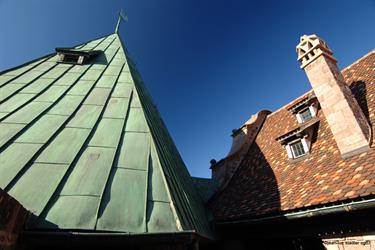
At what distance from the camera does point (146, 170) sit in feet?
11.3

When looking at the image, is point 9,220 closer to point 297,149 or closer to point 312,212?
point 312,212

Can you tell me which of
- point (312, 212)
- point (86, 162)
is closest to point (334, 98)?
point (312, 212)

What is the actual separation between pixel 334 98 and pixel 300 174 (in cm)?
238

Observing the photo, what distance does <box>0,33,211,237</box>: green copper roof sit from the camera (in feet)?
9.04

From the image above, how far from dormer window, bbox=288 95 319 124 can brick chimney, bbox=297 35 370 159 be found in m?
0.86

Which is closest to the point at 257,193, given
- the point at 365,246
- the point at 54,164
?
the point at 365,246

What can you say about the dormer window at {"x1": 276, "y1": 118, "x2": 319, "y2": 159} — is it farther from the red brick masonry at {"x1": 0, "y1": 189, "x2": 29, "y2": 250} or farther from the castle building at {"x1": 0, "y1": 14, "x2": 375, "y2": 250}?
the red brick masonry at {"x1": 0, "y1": 189, "x2": 29, "y2": 250}

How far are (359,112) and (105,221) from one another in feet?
22.4

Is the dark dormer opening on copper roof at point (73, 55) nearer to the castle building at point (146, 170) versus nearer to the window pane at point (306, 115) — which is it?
the castle building at point (146, 170)

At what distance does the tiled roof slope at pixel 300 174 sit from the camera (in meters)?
5.13

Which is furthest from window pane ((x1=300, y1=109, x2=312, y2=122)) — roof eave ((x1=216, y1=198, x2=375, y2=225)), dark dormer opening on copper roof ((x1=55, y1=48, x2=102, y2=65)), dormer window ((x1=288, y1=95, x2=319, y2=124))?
dark dormer opening on copper roof ((x1=55, y1=48, x2=102, y2=65))

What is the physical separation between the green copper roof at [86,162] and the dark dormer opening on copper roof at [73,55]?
2278 mm

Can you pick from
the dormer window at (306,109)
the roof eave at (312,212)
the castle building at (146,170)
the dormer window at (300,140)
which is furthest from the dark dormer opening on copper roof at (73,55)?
the dormer window at (306,109)

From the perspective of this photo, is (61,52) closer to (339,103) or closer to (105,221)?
(105,221)
